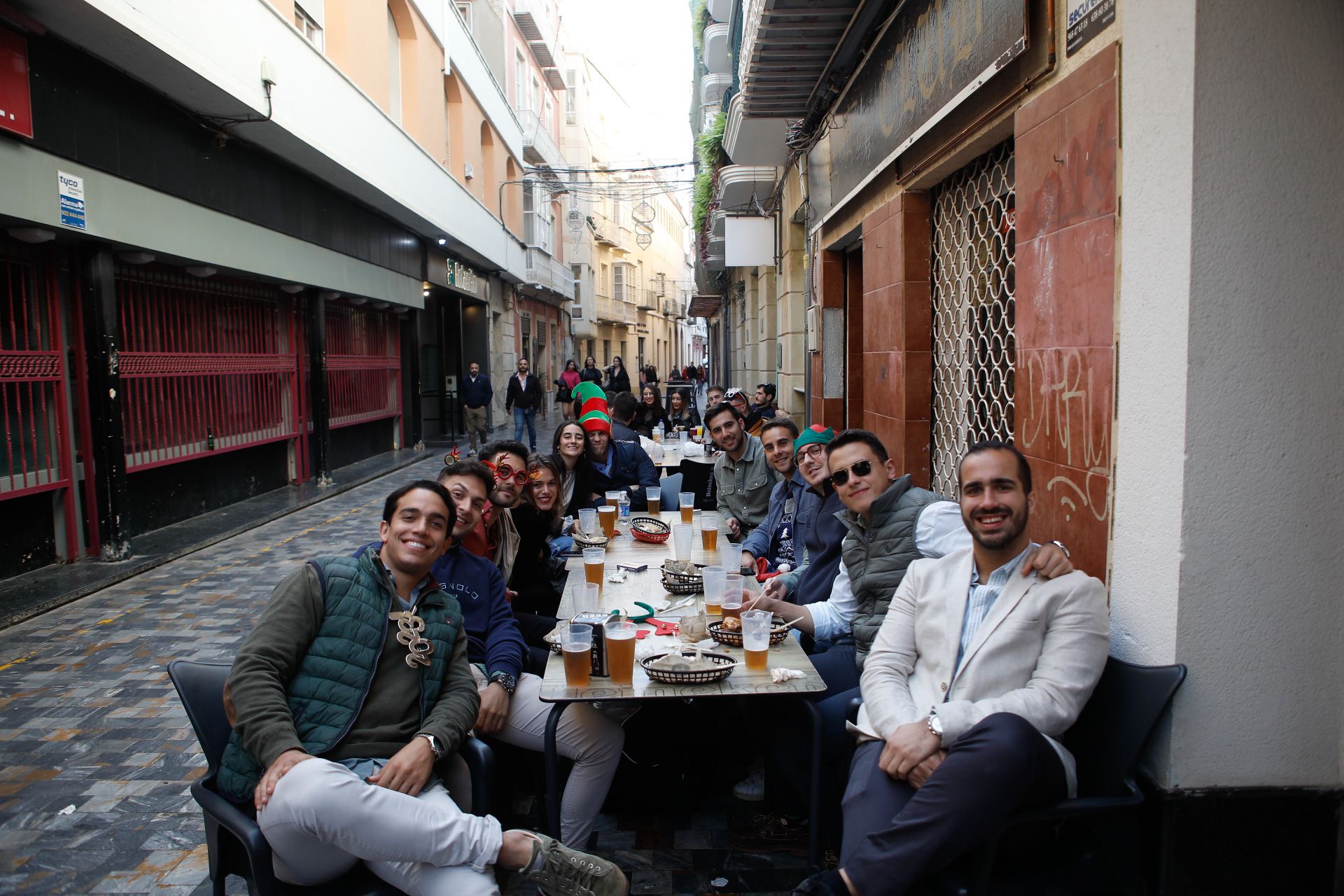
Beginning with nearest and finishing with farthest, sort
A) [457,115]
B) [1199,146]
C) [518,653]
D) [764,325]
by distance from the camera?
[1199,146] → [518,653] → [764,325] → [457,115]

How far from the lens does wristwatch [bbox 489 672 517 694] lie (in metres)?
3.26

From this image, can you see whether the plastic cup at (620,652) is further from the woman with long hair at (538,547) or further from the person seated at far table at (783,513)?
the person seated at far table at (783,513)

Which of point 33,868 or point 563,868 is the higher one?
point 563,868

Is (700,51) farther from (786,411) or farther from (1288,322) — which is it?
(1288,322)

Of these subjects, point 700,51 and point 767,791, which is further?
point 700,51

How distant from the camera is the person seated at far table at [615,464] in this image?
21.4 feet

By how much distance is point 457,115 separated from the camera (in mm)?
19172

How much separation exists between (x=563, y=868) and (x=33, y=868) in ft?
6.68

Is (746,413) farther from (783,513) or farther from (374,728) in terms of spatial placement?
(374,728)

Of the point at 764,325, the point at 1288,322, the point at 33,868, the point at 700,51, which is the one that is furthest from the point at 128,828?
the point at 700,51

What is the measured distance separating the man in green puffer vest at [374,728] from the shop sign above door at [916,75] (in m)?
3.15

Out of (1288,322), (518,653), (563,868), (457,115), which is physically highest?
(457,115)

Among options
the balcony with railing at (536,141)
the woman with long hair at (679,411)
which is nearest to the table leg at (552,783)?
the woman with long hair at (679,411)

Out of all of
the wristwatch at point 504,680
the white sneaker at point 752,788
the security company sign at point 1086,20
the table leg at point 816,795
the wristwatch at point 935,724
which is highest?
the security company sign at point 1086,20
